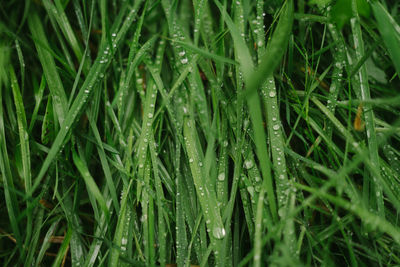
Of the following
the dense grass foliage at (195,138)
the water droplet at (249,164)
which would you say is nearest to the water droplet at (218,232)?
the dense grass foliage at (195,138)

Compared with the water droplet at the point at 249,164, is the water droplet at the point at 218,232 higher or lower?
lower

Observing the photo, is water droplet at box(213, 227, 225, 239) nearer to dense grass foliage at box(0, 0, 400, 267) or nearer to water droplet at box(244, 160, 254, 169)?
dense grass foliage at box(0, 0, 400, 267)

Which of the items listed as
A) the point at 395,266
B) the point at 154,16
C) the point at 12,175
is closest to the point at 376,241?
the point at 395,266

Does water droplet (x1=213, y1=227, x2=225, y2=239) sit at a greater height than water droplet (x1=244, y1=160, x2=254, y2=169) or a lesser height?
lesser

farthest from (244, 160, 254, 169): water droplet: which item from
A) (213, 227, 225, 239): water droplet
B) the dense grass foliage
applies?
(213, 227, 225, 239): water droplet

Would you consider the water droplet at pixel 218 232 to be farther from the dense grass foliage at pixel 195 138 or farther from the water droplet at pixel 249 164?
the water droplet at pixel 249 164

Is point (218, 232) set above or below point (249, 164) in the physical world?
below

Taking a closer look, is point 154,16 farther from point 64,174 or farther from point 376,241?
point 376,241

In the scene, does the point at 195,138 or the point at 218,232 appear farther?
the point at 195,138
